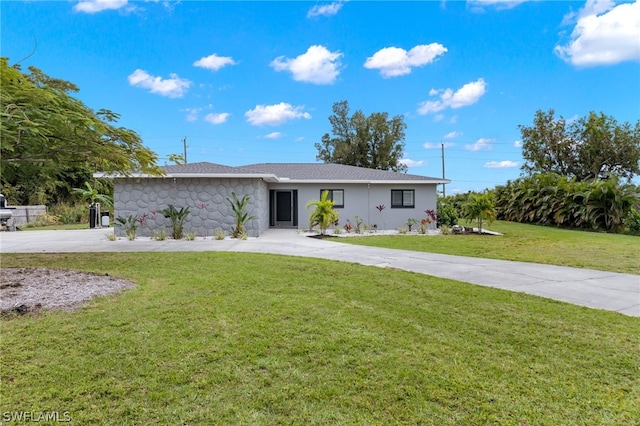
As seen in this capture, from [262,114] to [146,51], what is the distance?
17.8 meters

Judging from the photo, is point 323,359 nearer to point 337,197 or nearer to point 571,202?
A: point 337,197

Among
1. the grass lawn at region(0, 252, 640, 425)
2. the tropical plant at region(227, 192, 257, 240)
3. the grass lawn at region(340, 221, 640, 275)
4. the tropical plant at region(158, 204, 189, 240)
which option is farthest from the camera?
the tropical plant at region(227, 192, 257, 240)

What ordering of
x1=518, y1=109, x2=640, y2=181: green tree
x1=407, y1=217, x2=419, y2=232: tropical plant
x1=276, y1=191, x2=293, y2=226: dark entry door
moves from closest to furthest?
x1=407, y1=217, x2=419, y2=232: tropical plant < x1=276, y1=191, x2=293, y2=226: dark entry door < x1=518, y1=109, x2=640, y2=181: green tree

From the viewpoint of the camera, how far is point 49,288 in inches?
220

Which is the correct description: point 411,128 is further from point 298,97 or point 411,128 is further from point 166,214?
point 166,214

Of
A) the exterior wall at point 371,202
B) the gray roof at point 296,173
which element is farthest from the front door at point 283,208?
the gray roof at point 296,173

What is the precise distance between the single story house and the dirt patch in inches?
275

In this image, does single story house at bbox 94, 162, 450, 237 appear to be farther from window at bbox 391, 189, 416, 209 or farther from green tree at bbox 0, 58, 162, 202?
green tree at bbox 0, 58, 162, 202

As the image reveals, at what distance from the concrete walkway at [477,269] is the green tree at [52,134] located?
3010 mm

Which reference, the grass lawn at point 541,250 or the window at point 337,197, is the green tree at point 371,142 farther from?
the grass lawn at point 541,250

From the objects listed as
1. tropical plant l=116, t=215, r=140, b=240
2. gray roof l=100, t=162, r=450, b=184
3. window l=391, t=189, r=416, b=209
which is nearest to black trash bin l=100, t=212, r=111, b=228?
tropical plant l=116, t=215, r=140, b=240

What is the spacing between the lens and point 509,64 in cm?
1683

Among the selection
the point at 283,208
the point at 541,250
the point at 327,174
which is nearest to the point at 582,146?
the point at 327,174

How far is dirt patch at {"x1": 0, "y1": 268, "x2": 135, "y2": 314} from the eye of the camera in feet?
15.6
